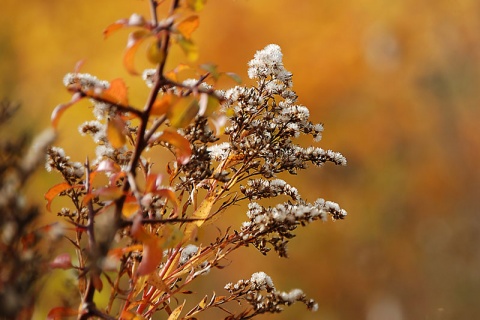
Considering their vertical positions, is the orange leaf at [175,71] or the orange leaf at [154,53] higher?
the orange leaf at [175,71]

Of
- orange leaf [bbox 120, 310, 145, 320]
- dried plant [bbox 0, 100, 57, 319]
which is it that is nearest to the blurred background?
orange leaf [bbox 120, 310, 145, 320]

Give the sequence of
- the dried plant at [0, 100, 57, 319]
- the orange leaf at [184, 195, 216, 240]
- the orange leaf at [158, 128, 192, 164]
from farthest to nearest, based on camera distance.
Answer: the orange leaf at [184, 195, 216, 240]
the orange leaf at [158, 128, 192, 164]
the dried plant at [0, 100, 57, 319]

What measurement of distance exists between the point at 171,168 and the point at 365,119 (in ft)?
5.24

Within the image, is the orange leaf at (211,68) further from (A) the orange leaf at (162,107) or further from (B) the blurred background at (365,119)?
(B) the blurred background at (365,119)

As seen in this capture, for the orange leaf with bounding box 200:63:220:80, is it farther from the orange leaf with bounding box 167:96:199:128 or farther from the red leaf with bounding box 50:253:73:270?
the red leaf with bounding box 50:253:73:270

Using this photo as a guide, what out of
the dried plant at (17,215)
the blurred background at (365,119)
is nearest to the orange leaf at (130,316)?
the dried plant at (17,215)

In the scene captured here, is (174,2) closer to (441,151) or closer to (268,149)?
(268,149)

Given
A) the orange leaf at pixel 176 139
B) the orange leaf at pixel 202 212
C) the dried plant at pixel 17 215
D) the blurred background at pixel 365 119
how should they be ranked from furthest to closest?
the blurred background at pixel 365 119, the orange leaf at pixel 202 212, the orange leaf at pixel 176 139, the dried plant at pixel 17 215

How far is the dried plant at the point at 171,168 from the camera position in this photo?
366 mm

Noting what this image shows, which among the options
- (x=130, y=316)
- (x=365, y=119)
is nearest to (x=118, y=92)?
(x=130, y=316)

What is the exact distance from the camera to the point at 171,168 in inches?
21.3

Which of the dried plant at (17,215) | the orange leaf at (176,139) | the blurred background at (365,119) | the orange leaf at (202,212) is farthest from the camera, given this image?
the blurred background at (365,119)

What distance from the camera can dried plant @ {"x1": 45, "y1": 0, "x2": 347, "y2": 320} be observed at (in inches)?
14.4

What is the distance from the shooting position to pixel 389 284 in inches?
79.6
